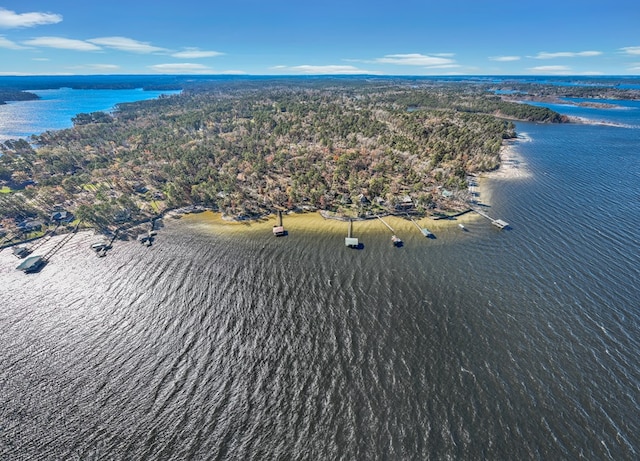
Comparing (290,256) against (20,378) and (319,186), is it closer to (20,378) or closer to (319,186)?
(319,186)

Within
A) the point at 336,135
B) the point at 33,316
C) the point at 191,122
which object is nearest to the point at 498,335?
the point at 33,316

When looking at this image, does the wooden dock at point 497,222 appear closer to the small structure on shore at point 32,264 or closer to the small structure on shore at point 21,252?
the small structure on shore at point 32,264

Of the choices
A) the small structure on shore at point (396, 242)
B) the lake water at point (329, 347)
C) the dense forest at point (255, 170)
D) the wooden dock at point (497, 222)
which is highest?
the dense forest at point (255, 170)

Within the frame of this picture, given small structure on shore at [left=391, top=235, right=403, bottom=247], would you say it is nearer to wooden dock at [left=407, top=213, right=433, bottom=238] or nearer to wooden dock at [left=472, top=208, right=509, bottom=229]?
wooden dock at [left=407, top=213, right=433, bottom=238]

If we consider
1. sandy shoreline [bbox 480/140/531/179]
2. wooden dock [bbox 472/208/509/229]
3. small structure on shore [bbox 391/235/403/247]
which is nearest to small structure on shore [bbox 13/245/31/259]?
small structure on shore [bbox 391/235/403/247]

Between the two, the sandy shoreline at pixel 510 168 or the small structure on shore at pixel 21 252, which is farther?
the sandy shoreline at pixel 510 168

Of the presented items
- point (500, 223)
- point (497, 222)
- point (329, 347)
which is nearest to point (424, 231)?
point (497, 222)

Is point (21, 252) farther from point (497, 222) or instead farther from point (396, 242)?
point (497, 222)

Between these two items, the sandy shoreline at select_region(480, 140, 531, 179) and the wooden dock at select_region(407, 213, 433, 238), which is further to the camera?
the sandy shoreline at select_region(480, 140, 531, 179)

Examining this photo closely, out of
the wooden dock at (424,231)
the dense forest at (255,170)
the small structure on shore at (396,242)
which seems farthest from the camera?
the dense forest at (255,170)

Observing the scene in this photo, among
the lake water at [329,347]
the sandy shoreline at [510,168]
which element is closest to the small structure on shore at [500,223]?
the lake water at [329,347]
